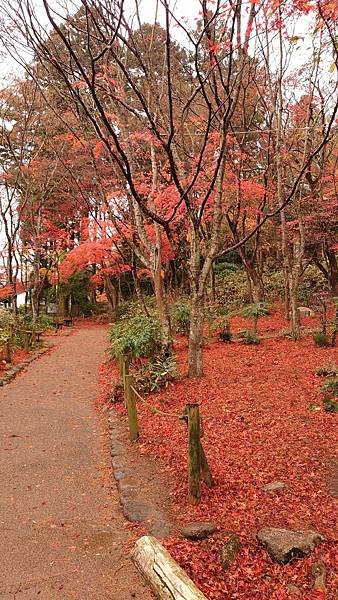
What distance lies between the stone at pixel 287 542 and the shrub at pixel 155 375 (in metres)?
4.42

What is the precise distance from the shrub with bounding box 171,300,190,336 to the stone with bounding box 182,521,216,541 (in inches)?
356

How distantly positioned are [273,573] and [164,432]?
9.88 ft

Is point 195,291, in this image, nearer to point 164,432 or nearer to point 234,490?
point 164,432

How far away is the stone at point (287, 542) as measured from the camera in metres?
3.11

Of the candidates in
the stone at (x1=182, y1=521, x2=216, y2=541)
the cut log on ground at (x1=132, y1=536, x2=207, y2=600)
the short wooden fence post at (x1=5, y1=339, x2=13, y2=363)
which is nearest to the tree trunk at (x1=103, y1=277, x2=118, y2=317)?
the short wooden fence post at (x1=5, y1=339, x2=13, y2=363)

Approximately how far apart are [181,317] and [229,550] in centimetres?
943

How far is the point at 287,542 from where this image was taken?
318cm

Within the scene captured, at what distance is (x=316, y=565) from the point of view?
3.04 m

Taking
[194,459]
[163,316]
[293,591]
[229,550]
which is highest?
[163,316]

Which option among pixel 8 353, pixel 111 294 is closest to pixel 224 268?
pixel 111 294

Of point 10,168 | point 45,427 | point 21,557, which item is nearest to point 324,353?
point 45,427

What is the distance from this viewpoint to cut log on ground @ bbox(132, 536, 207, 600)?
9.03ft

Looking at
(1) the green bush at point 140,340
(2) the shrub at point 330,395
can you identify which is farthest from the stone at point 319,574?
(1) the green bush at point 140,340

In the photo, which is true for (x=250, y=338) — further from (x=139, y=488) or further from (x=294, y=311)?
(x=139, y=488)
